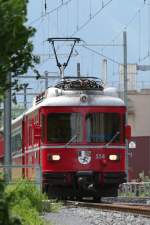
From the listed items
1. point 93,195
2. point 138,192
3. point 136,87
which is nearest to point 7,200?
point 93,195

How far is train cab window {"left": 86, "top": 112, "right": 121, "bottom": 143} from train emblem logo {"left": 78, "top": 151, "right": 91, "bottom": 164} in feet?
1.20

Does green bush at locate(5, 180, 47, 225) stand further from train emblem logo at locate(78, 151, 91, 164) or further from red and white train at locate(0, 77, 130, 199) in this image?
train emblem logo at locate(78, 151, 91, 164)

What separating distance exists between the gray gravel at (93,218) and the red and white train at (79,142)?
126 inches

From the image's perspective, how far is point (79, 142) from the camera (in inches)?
828

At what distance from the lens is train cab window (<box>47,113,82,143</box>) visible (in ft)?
68.5

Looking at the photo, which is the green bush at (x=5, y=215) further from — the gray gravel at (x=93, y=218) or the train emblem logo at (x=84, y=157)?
the train emblem logo at (x=84, y=157)

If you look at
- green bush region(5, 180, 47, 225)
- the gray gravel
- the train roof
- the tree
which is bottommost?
the gray gravel

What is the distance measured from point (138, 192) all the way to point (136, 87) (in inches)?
1792


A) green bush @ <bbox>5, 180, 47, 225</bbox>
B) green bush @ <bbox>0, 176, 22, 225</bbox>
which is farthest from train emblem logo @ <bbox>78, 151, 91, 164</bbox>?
green bush @ <bbox>0, 176, 22, 225</bbox>

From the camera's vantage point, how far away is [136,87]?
79.1 metres

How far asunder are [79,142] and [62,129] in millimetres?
591

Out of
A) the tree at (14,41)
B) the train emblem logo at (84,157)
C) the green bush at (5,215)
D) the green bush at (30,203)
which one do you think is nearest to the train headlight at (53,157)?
the train emblem logo at (84,157)

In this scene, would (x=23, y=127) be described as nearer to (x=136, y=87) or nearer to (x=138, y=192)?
(x=138, y=192)

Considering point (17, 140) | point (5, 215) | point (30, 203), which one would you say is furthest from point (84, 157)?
point (5, 215)
